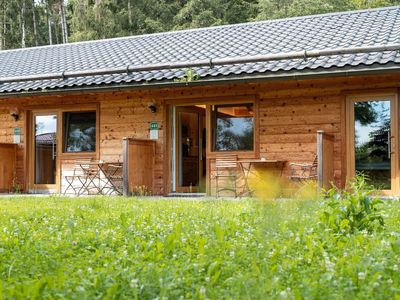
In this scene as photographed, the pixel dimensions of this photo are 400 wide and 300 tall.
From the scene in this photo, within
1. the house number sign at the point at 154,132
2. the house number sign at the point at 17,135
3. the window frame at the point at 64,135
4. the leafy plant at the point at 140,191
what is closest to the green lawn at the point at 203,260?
the leafy plant at the point at 140,191

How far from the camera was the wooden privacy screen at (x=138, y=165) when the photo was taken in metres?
10.9

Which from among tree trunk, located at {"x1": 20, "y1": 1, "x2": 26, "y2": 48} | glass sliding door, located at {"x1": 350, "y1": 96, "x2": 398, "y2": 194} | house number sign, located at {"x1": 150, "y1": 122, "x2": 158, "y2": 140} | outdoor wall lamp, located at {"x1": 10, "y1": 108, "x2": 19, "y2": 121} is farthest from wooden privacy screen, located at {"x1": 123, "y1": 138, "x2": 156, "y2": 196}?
tree trunk, located at {"x1": 20, "y1": 1, "x2": 26, "y2": 48}

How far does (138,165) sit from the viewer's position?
38.0 feet

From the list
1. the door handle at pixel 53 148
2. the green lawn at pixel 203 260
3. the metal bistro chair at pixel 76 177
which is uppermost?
the door handle at pixel 53 148

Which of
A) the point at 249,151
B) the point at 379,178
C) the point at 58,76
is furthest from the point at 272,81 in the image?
the point at 58,76

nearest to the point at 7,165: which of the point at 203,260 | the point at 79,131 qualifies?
the point at 79,131

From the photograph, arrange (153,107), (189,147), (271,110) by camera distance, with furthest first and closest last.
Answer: (189,147) < (153,107) < (271,110)

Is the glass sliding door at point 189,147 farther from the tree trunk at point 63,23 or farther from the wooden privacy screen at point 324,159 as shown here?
the tree trunk at point 63,23

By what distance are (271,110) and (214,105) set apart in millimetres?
1271

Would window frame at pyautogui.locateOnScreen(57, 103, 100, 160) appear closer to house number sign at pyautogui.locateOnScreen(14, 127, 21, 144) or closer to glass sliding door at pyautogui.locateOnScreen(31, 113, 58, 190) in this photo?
glass sliding door at pyautogui.locateOnScreen(31, 113, 58, 190)

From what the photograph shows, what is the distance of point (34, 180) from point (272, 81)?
6534mm

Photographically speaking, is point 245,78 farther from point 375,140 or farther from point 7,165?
Result: point 7,165

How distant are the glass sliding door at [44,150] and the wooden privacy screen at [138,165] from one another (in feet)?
9.07

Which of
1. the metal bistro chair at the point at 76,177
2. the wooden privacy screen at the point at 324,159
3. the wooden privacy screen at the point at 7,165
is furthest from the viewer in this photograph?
the wooden privacy screen at the point at 7,165
